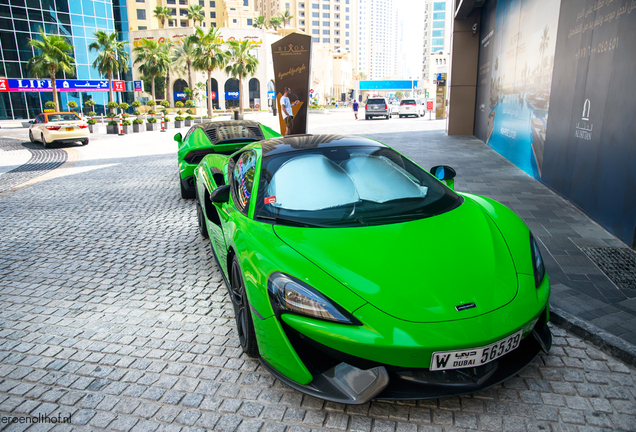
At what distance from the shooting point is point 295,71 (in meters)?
13.0

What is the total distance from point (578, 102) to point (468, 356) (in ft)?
19.6

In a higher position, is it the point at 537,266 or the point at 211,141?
the point at 211,141

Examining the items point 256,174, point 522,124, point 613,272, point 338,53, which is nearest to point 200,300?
point 256,174

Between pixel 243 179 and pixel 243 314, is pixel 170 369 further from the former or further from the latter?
pixel 243 179

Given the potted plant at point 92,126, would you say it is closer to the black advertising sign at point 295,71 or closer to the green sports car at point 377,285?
the black advertising sign at point 295,71

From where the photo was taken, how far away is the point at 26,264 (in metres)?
5.01

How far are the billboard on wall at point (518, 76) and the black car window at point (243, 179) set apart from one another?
671 cm

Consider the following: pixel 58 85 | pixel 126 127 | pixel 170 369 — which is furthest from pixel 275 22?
pixel 170 369

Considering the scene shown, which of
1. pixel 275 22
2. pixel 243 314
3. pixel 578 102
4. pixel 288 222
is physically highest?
pixel 275 22

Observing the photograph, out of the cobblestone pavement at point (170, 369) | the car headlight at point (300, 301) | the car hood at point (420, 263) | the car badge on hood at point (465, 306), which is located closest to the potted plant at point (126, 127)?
the cobblestone pavement at point (170, 369)

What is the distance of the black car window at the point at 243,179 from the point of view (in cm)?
325

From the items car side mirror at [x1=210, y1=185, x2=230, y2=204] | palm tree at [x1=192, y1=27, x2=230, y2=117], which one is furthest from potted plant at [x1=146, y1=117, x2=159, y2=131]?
car side mirror at [x1=210, y1=185, x2=230, y2=204]

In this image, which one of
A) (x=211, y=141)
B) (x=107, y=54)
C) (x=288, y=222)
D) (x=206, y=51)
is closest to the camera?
(x=288, y=222)

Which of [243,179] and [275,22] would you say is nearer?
[243,179]
